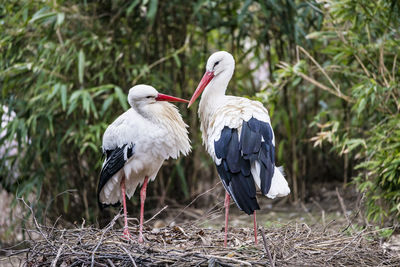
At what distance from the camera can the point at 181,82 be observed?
707 centimetres

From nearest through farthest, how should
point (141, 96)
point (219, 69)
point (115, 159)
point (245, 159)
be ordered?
point (245, 159)
point (141, 96)
point (115, 159)
point (219, 69)

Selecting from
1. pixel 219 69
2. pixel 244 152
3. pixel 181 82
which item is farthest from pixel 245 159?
pixel 181 82

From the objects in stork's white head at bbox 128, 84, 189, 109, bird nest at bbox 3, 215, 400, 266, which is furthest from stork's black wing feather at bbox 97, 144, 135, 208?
bird nest at bbox 3, 215, 400, 266

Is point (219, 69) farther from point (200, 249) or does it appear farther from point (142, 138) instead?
point (200, 249)

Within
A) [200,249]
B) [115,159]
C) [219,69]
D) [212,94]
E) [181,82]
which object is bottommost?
[200,249]

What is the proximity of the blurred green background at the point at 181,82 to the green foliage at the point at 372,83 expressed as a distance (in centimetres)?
2

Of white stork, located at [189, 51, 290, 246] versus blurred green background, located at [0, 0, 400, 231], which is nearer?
white stork, located at [189, 51, 290, 246]

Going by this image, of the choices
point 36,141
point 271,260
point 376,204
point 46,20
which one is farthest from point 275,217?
point 271,260

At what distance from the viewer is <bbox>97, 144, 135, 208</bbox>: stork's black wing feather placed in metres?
4.19

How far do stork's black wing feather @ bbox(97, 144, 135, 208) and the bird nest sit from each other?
0.48 metres

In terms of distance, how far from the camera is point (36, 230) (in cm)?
378

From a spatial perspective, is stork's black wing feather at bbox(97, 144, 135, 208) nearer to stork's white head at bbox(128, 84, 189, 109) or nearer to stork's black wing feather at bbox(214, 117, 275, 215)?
stork's white head at bbox(128, 84, 189, 109)

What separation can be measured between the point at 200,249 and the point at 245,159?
0.61 meters

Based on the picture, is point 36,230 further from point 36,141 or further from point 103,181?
point 36,141
